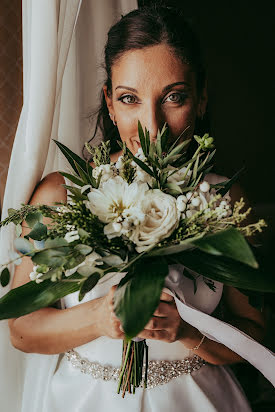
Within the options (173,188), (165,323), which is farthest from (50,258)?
(165,323)

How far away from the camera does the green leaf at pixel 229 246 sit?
0.65 metres

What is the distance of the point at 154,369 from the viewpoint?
3.58 ft

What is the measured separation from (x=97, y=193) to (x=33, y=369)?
708 mm

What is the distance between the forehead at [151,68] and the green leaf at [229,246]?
589 mm

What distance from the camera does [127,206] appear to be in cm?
77

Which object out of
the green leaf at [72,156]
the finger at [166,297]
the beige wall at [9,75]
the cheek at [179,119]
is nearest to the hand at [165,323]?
the finger at [166,297]

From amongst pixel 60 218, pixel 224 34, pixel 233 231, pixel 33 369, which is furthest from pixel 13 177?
pixel 224 34

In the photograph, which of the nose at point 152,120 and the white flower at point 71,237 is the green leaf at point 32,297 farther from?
the nose at point 152,120

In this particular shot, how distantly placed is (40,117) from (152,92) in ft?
1.02

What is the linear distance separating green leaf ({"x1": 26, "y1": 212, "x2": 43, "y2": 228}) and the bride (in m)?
0.27

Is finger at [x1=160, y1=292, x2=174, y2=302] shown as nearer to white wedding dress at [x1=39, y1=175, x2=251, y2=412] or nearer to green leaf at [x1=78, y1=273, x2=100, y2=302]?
white wedding dress at [x1=39, y1=175, x2=251, y2=412]

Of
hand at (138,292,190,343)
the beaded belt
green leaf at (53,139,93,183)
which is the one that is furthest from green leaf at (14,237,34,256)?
the beaded belt

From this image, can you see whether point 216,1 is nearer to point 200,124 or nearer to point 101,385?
point 200,124

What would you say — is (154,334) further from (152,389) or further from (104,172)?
(104,172)
